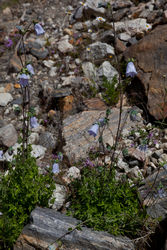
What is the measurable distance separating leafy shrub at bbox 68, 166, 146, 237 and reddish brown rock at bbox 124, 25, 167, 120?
6.53ft

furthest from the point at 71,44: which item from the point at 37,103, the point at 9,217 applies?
the point at 9,217

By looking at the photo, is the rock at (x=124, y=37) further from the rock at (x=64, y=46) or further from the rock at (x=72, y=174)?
the rock at (x=72, y=174)

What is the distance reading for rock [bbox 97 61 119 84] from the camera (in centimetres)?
577

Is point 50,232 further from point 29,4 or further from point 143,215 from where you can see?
point 29,4

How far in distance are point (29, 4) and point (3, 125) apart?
20.0 ft

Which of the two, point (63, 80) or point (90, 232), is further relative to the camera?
point (63, 80)

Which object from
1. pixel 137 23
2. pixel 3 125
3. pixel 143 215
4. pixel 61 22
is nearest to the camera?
pixel 143 215

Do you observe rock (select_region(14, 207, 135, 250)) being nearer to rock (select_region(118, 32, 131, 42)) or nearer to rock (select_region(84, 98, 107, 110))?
rock (select_region(84, 98, 107, 110))

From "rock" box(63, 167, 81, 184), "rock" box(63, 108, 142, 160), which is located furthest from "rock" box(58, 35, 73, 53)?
"rock" box(63, 167, 81, 184)

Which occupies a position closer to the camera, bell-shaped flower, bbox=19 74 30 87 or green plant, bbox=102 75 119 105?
bell-shaped flower, bbox=19 74 30 87

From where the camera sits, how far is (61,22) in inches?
336

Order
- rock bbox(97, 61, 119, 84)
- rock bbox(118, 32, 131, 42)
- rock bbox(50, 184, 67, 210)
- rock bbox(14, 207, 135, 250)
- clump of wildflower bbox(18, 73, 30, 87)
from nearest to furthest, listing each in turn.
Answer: clump of wildflower bbox(18, 73, 30, 87) → rock bbox(14, 207, 135, 250) → rock bbox(50, 184, 67, 210) → rock bbox(97, 61, 119, 84) → rock bbox(118, 32, 131, 42)

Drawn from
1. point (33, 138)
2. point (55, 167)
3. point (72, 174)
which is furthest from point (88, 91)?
point (55, 167)

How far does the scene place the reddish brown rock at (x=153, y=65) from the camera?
488 centimetres
